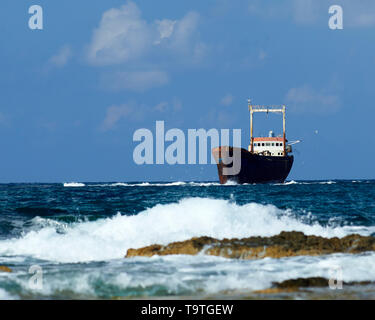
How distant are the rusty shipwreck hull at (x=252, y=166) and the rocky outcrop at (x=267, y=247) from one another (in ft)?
182

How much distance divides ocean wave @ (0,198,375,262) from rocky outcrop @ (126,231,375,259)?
181 cm

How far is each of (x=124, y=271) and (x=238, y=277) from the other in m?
2.37

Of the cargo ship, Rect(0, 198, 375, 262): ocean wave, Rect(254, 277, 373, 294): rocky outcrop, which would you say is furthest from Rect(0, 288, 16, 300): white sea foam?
the cargo ship

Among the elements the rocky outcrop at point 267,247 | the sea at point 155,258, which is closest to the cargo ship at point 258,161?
the sea at point 155,258

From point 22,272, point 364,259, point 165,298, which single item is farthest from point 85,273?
point 364,259

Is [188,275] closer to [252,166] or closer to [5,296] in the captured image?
[5,296]

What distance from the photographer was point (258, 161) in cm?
7081

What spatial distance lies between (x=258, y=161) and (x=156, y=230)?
5433cm

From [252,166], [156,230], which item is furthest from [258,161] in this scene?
[156,230]

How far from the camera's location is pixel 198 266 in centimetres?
1135

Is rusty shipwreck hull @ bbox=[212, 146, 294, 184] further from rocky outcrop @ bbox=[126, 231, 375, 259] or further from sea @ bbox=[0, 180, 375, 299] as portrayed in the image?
rocky outcrop @ bbox=[126, 231, 375, 259]

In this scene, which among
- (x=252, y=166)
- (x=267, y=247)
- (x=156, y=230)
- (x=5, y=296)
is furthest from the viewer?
(x=252, y=166)

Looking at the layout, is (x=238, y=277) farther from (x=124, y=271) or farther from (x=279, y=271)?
(x=124, y=271)
